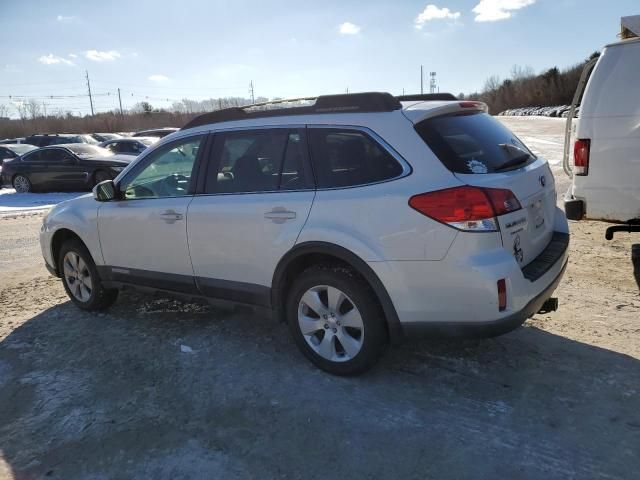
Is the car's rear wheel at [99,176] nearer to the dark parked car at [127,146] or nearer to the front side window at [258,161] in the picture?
the dark parked car at [127,146]

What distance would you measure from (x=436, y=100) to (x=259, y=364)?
231 centimetres

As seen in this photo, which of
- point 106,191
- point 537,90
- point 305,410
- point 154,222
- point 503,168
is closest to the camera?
point 305,410

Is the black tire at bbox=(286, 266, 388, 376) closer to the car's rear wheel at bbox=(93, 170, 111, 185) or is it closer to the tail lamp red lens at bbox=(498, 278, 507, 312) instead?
the tail lamp red lens at bbox=(498, 278, 507, 312)

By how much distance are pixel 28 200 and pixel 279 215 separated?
1298 centimetres

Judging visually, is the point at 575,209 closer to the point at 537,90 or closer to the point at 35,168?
the point at 35,168

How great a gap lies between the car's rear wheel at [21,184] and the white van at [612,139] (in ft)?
49.7

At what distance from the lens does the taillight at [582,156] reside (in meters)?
5.30

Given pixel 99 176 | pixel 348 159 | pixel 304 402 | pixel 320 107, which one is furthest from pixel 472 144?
pixel 99 176

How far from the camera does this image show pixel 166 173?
4.50m

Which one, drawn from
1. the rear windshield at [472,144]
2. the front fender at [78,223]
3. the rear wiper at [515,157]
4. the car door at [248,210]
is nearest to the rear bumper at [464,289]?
the rear windshield at [472,144]

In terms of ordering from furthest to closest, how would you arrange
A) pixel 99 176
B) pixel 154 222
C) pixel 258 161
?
1. pixel 99 176
2. pixel 154 222
3. pixel 258 161

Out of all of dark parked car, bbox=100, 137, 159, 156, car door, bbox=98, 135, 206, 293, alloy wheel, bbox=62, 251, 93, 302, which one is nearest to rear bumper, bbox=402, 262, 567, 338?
car door, bbox=98, 135, 206, 293

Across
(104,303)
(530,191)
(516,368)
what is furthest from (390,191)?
(104,303)

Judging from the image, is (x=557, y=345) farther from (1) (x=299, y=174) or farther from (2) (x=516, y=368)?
(1) (x=299, y=174)
